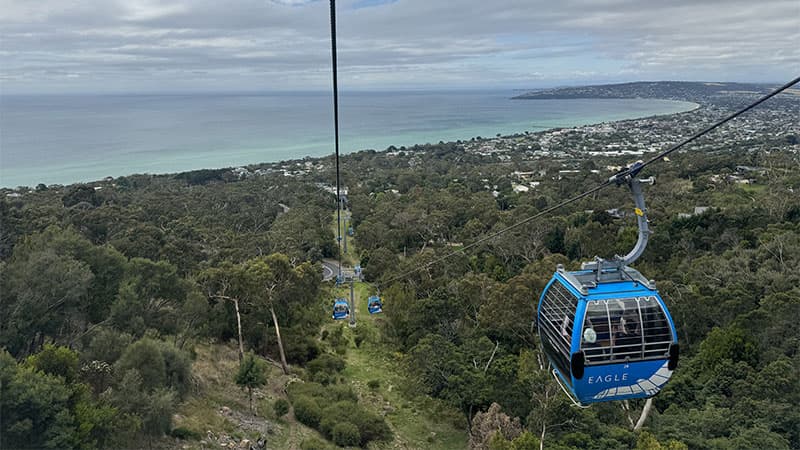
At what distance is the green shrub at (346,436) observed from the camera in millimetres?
11938

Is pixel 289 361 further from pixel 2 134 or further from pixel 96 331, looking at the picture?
pixel 2 134

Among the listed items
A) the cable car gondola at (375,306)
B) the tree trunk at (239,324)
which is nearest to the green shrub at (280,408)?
the tree trunk at (239,324)

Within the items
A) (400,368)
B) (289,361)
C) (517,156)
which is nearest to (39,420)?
(289,361)

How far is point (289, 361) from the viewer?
1752cm

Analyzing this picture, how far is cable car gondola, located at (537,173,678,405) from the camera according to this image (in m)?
5.53

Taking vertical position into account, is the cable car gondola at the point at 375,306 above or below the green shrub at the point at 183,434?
below

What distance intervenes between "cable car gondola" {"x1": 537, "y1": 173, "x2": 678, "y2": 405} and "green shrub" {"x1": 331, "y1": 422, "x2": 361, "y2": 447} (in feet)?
24.1

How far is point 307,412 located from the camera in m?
13.0

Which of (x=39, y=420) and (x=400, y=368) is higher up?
(x=39, y=420)

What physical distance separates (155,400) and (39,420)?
195cm

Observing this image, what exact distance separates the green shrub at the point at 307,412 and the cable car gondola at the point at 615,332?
28.2 feet

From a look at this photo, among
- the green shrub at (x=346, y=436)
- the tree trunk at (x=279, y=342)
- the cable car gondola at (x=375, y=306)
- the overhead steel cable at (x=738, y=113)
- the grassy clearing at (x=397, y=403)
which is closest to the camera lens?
the overhead steel cable at (x=738, y=113)

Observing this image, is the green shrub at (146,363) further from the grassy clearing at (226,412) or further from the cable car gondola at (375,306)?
the cable car gondola at (375,306)

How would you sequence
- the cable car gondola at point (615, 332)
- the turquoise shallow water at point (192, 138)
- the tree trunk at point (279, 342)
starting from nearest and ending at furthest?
the cable car gondola at point (615, 332) → the tree trunk at point (279, 342) → the turquoise shallow water at point (192, 138)
